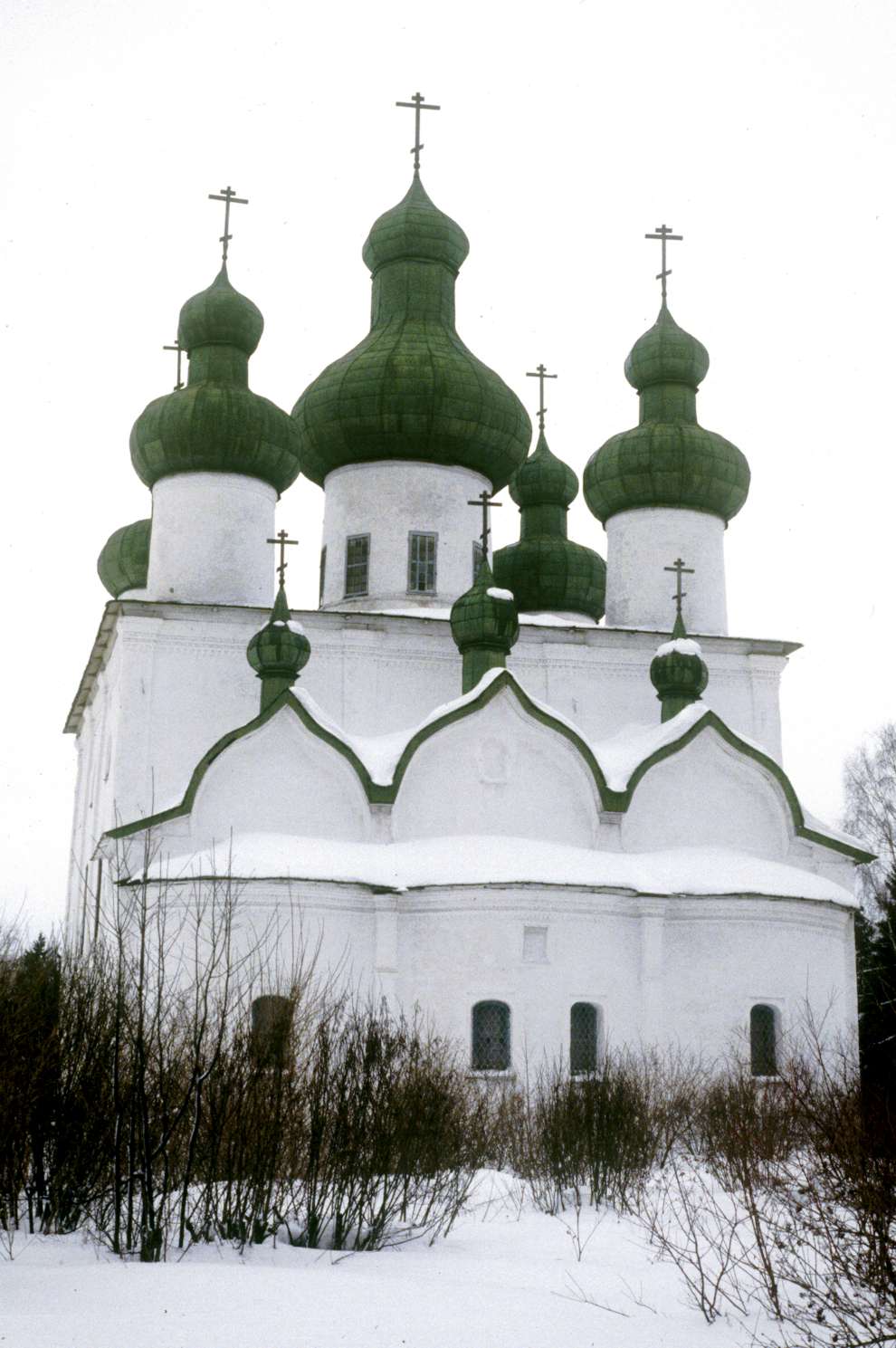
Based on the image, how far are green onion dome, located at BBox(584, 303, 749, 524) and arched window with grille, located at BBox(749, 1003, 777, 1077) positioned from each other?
682 cm

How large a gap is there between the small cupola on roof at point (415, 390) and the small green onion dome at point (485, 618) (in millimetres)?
2813

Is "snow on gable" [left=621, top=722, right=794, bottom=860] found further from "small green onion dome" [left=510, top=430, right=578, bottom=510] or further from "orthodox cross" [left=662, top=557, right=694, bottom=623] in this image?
"small green onion dome" [left=510, top=430, right=578, bottom=510]

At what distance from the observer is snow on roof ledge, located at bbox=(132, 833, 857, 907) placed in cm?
1476

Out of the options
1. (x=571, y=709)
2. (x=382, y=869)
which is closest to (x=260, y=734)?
(x=382, y=869)

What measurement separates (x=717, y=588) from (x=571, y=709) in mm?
2851

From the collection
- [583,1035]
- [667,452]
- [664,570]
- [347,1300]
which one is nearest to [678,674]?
[664,570]

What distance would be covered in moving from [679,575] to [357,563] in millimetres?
3831

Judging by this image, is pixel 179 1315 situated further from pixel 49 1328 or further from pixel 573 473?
pixel 573 473

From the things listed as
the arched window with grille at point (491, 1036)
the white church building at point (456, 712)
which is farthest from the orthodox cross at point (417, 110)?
the arched window with grille at point (491, 1036)

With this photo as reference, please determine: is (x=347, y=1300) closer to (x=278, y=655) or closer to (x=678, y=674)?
(x=278, y=655)

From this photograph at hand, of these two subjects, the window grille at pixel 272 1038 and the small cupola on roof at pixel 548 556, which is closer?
the window grille at pixel 272 1038

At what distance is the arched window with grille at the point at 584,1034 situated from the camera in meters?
14.9

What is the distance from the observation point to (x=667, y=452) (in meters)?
19.5

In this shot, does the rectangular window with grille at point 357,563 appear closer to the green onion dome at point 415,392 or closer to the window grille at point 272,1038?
the green onion dome at point 415,392
